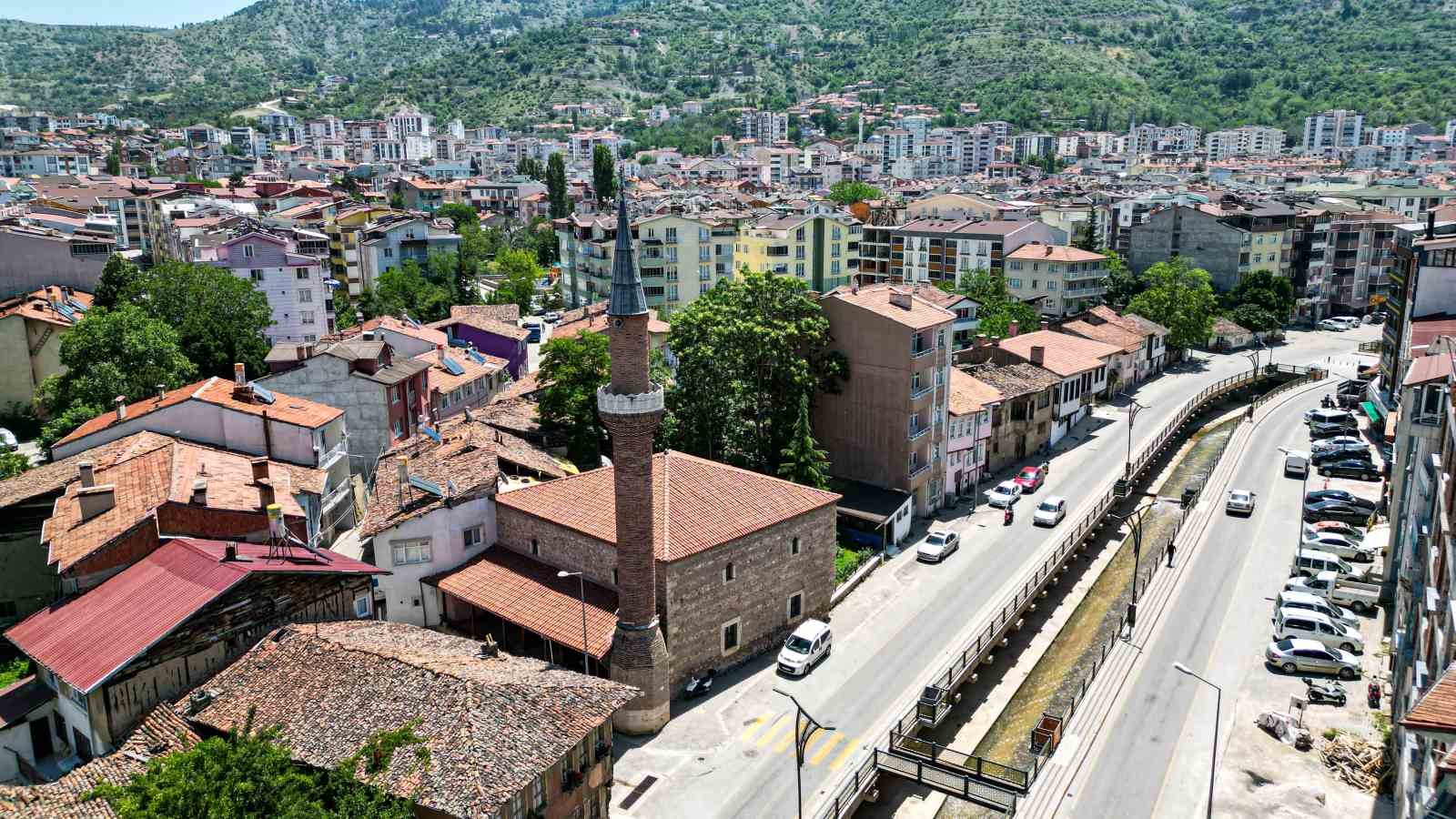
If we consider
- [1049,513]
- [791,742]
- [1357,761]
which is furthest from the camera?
[1049,513]

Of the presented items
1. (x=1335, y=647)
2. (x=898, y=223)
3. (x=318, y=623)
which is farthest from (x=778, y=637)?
A: (x=898, y=223)

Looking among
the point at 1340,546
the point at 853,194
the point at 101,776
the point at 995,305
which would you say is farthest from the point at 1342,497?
the point at 853,194

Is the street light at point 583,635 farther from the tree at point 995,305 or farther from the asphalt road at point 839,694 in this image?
the tree at point 995,305

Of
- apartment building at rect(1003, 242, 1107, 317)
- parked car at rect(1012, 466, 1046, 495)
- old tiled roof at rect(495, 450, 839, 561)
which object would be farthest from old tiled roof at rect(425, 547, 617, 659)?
apartment building at rect(1003, 242, 1107, 317)

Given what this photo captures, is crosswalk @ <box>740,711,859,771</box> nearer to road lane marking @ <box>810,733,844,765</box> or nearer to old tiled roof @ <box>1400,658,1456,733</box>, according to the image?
road lane marking @ <box>810,733,844,765</box>

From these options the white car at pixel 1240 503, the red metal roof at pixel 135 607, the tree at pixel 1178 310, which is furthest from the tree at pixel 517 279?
the red metal roof at pixel 135 607

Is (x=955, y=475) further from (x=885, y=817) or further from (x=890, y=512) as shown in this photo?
(x=885, y=817)

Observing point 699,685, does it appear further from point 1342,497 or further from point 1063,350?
point 1063,350
